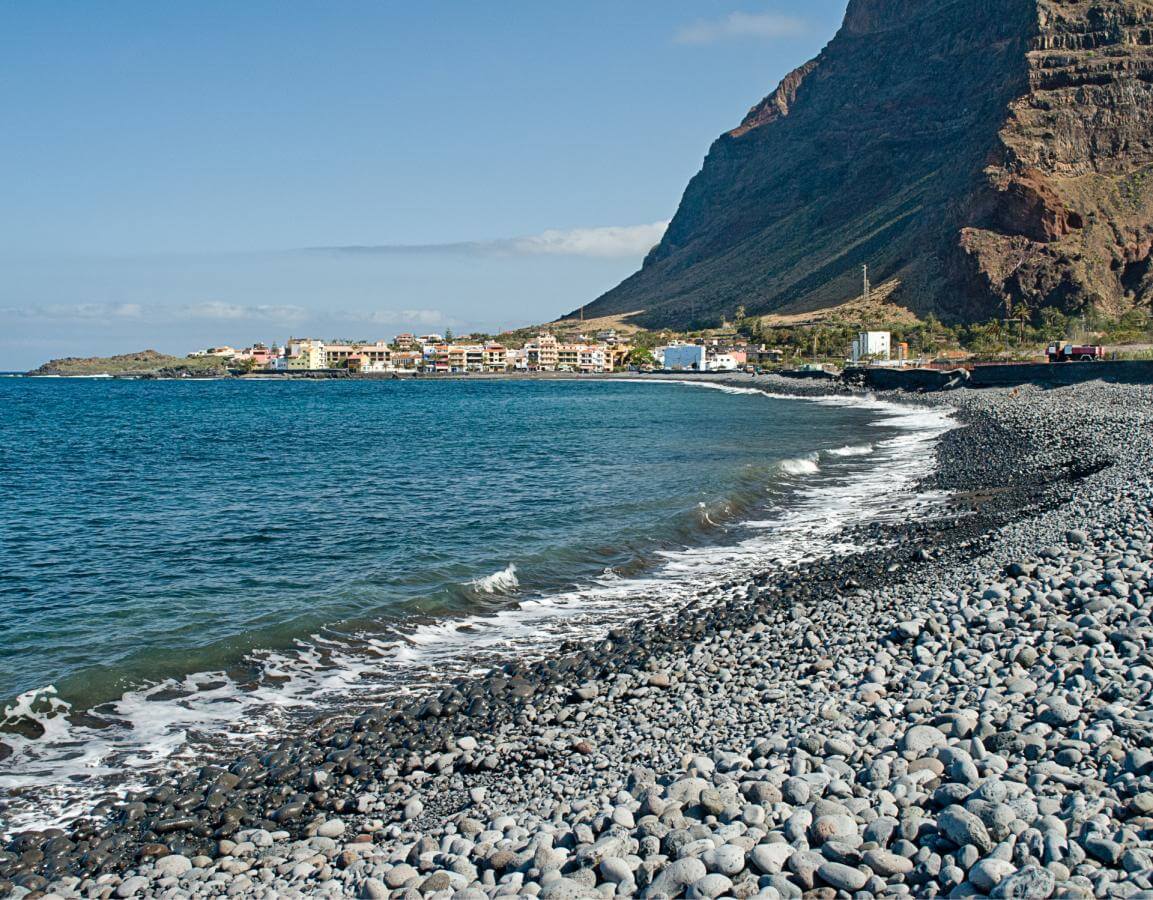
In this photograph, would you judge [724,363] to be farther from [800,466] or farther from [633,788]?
[633,788]

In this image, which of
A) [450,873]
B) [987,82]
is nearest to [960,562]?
[450,873]

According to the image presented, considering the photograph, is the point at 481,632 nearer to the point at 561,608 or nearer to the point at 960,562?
the point at 561,608

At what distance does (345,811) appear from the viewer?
25.2ft

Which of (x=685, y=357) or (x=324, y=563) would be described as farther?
(x=685, y=357)

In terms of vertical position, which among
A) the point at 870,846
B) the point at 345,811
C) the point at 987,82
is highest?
the point at 987,82

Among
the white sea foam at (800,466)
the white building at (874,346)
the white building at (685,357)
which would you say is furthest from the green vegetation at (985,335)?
the white sea foam at (800,466)

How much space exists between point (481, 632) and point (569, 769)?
207 inches

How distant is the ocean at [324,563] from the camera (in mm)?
10281

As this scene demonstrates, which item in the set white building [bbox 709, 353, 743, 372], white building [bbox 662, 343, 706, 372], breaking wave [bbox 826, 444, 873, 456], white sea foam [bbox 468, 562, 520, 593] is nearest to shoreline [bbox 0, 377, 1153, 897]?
white sea foam [bbox 468, 562, 520, 593]

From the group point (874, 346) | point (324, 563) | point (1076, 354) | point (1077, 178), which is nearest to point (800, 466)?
point (324, 563)

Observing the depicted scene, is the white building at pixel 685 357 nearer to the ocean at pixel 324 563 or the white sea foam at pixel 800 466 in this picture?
the ocean at pixel 324 563

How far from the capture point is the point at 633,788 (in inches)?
272

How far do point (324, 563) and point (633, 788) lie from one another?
36.8 feet

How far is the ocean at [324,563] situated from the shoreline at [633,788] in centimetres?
121
